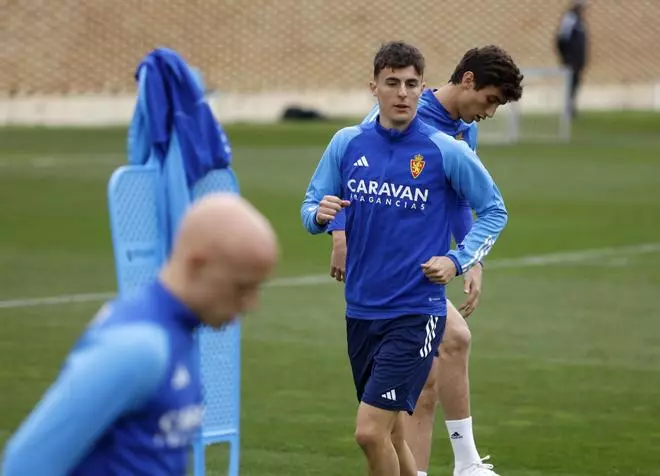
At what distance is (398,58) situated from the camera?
25.5 ft

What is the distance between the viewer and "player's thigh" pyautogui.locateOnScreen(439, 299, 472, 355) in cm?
889

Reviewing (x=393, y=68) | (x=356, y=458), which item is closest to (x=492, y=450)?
(x=356, y=458)

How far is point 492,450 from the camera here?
392 inches

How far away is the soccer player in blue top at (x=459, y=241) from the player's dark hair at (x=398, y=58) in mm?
370

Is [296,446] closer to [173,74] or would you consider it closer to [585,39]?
[173,74]

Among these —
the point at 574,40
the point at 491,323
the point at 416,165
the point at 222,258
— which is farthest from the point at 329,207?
the point at 574,40

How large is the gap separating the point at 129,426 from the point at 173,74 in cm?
326

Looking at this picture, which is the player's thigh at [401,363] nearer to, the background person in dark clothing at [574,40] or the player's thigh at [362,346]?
the player's thigh at [362,346]

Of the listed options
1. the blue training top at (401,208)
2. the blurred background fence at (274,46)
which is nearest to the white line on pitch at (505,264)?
the blue training top at (401,208)

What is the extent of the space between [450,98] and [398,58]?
81cm

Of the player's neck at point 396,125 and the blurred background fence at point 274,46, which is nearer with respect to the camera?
the player's neck at point 396,125

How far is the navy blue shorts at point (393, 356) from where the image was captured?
25.2 ft

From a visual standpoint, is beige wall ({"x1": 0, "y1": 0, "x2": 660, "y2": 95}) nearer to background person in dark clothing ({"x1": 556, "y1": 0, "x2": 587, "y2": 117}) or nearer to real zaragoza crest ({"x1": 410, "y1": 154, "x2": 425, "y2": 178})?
background person in dark clothing ({"x1": 556, "y1": 0, "x2": 587, "y2": 117})

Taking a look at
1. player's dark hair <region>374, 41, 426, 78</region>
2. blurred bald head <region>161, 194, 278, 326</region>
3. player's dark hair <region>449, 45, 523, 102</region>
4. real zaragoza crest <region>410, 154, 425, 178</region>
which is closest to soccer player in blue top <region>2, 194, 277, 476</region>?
blurred bald head <region>161, 194, 278, 326</region>
